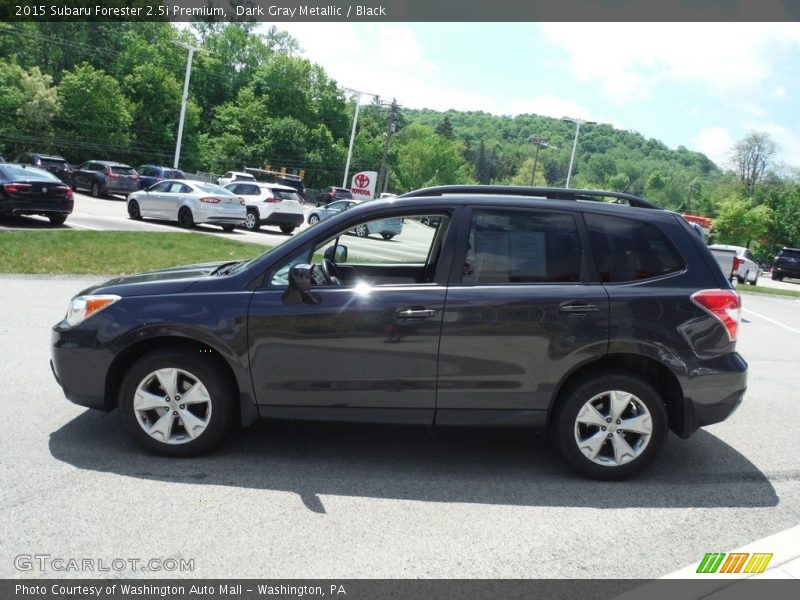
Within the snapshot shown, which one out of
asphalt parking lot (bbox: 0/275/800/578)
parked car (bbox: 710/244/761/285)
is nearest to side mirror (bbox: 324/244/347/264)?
asphalt parking lot (bbox: 0/275/800/578)

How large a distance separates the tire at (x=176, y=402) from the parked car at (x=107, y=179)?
103ft

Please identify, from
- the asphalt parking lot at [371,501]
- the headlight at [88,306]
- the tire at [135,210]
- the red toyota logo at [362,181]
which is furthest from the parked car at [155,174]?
the headlight at [88,306]

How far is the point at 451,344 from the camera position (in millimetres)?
4637

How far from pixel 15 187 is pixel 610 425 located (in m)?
17.2

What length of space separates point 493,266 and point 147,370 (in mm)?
2308

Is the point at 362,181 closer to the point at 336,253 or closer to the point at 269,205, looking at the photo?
the point at 269,205

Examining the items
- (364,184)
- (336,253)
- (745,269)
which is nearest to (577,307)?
(336,253)

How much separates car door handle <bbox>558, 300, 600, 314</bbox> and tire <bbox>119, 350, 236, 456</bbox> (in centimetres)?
219

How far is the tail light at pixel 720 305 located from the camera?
4.77 meters

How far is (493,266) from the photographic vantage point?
478cm

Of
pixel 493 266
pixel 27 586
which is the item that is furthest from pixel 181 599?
pixel 493 266

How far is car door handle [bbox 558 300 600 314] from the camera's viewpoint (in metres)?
4.68

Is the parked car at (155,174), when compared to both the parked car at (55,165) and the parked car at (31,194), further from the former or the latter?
the parked car at (31,194)

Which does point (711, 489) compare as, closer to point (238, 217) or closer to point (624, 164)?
point (238, 217)
